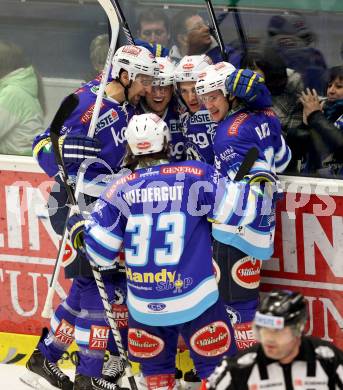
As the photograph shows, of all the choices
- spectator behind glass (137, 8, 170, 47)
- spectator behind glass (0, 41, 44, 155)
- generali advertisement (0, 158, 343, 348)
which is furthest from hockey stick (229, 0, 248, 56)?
spectator behind glass (0, 41, 44, 155)

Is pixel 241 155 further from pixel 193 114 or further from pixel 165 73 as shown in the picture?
pixel 165 73

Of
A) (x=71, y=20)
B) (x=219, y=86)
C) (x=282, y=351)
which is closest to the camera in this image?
(x=282, y=351)

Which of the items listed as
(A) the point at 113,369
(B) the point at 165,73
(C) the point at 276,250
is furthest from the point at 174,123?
(A) the point at 113,369

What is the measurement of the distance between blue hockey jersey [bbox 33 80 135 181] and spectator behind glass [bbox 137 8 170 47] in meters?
0.62

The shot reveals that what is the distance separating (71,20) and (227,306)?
173 cm

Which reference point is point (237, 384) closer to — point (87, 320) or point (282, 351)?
point (282, 351)

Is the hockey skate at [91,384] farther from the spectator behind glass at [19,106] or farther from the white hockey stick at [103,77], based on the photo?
the spectator behind glass at [19,106]

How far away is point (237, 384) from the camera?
161 inches

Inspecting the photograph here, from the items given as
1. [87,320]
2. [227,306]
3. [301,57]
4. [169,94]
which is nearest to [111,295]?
[87,320]

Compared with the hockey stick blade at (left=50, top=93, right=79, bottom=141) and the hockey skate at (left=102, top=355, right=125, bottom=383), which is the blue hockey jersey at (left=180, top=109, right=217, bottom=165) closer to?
the hockey stick blade at (left=50, top=93, right=79, bottom=141)

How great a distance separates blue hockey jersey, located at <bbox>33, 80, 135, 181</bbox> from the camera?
A: 18.4 feet

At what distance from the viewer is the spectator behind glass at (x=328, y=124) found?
5.69 meters

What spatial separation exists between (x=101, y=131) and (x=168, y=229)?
3.11 ft

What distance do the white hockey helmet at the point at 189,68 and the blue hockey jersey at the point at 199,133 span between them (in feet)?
0.59
